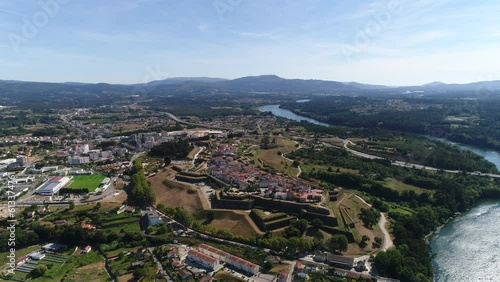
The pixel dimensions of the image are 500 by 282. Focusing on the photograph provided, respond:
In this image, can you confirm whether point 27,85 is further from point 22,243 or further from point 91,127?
point 22,243

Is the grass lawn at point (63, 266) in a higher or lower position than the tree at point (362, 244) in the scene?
lower

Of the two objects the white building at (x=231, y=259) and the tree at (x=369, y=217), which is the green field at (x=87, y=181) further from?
the tree at (x=369, y=217)

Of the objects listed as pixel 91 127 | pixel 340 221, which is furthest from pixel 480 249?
pixel 91 127

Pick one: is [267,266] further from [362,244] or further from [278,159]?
[278,159]

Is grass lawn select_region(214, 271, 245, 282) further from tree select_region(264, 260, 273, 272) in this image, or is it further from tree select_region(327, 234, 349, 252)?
tree select_region(327, 234, 349, 252)

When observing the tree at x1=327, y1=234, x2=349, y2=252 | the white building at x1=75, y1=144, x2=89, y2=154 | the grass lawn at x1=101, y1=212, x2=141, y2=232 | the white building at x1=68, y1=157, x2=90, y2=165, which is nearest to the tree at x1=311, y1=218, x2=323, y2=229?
the tree at x1=327, y1=234, x2=349, y2=252

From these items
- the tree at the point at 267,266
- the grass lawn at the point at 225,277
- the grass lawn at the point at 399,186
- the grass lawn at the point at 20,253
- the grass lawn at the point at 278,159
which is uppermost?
the grass lawn at the point at 278,159

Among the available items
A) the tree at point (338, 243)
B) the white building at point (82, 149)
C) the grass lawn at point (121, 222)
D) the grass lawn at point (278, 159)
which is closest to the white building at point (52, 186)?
the grass lawn at point (121, 222)

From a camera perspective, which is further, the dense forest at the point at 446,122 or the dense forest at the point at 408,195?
the dense forest at the point at 446,122
